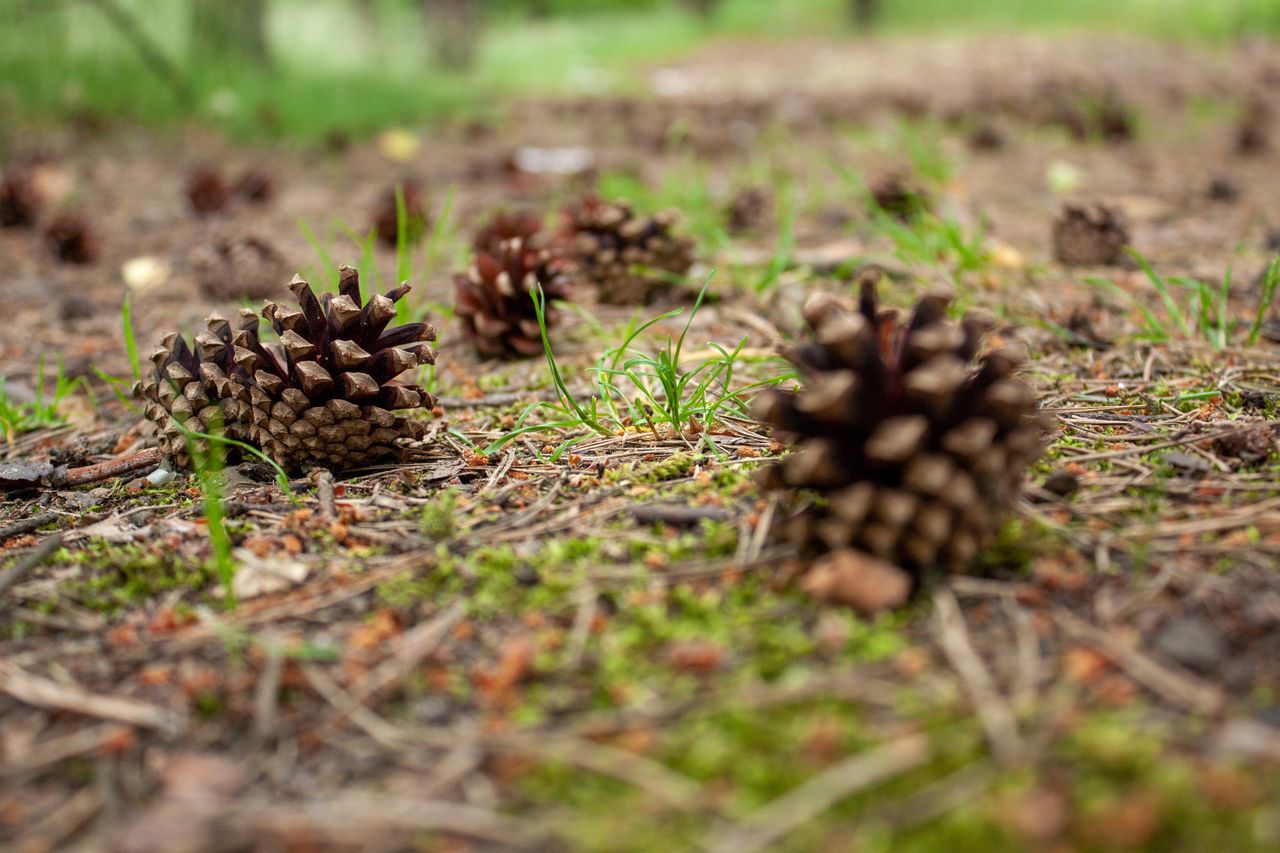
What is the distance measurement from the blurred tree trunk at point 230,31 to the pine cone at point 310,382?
5.96 meters

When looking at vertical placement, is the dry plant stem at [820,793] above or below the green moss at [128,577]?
below

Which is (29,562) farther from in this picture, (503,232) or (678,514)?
(503,232)

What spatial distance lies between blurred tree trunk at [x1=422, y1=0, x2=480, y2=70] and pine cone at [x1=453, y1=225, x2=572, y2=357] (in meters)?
8.39

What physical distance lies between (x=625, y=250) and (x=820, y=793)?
6.77 feet

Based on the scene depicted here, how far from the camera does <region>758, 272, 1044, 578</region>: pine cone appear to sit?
1307 millimetres

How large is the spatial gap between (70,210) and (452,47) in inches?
254

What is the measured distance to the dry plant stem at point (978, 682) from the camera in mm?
1097

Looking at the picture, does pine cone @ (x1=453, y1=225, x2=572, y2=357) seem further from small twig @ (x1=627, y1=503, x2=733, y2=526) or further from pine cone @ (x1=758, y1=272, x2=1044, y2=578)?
pine cone @ (x1=758, y1=272, x2=1044, y2=578)

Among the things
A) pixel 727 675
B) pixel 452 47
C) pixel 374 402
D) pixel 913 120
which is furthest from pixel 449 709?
pixel 452 47

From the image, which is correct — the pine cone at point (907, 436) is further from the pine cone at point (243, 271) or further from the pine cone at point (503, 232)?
the pine cone at point (243, 271)

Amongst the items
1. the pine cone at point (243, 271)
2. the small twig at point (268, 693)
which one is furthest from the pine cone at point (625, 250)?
the small twig at point (268, 693)

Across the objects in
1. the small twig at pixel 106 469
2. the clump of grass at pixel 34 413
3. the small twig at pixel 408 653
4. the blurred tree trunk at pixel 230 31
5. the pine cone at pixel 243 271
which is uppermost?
the blurred tree trunk at pixel 230 31

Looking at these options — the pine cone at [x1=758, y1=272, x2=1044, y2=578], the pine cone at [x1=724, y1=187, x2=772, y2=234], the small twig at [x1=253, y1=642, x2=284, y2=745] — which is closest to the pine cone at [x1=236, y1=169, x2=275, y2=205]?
the pine cone at [x1=724, y1=187, x2=772, y2=234]

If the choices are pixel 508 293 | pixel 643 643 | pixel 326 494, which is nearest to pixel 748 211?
Result: pixel 508 293
